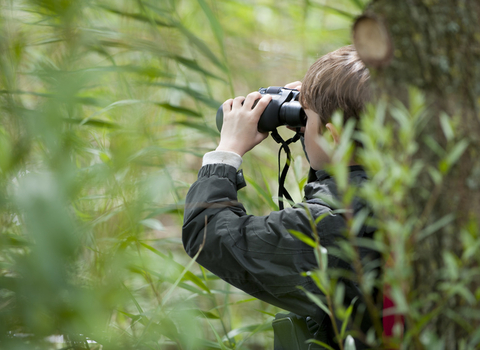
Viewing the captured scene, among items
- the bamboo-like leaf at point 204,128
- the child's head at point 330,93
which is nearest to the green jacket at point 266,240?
the child's head at point 330,93

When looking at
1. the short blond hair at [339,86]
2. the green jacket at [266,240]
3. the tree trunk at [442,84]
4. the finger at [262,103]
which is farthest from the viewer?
the finger at [262,103]

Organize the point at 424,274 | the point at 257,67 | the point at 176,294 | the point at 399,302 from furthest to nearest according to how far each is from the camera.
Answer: the point at 257,67 → the point at 176,294 → the point at 424,274 → the point at 399,302

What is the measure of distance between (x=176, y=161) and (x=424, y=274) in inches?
31.3

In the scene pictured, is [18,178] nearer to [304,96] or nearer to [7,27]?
[7,27]

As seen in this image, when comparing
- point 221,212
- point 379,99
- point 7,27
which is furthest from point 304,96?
point 7,27

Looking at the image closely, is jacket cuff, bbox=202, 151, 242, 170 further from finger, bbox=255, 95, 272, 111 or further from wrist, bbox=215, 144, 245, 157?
finger, bbox=255, 95, 272, 111

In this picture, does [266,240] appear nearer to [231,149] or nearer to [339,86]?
[231,149]

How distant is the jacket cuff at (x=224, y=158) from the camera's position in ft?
3.22

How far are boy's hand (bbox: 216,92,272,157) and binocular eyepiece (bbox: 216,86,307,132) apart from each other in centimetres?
1

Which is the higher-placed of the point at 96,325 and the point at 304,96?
the point at 304,96

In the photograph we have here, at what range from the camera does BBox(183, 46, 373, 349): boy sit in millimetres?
843

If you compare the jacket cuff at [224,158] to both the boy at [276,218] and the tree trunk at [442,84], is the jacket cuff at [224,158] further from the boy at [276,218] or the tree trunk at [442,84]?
the tree trunk at [442,84]

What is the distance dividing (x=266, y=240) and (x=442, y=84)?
483 millimetres

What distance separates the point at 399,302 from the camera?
354 millimetres
